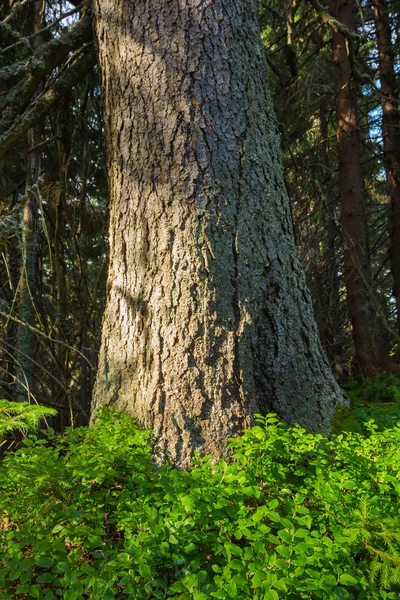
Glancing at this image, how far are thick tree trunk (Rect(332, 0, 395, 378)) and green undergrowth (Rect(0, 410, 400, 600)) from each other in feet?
10.8

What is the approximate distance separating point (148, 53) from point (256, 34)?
0.65 metres

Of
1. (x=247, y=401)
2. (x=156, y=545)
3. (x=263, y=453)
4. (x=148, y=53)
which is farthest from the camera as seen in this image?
(x=148, y=53)

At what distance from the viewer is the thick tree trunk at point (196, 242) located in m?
2.13

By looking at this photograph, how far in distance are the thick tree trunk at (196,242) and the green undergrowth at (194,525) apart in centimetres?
29

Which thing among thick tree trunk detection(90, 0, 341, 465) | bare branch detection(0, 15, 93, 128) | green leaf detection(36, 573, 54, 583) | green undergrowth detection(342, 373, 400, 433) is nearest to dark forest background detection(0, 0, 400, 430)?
bare branch detection(0, 15, 93, 128)

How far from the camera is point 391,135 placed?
5.96 m

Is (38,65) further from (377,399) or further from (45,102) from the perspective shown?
(377,399)

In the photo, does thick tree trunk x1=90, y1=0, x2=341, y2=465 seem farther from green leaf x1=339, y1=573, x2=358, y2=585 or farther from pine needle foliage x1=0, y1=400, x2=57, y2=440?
green leaf x1=339, y1=573, x2=358, y2=585

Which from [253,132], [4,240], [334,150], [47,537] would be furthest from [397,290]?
[47,537]

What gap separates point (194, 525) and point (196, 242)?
1.22 meters

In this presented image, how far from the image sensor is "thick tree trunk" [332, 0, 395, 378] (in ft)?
16.9

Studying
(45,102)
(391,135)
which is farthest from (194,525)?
(391,135)

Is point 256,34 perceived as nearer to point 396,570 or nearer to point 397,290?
point 396,570

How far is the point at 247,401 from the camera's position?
214cm
